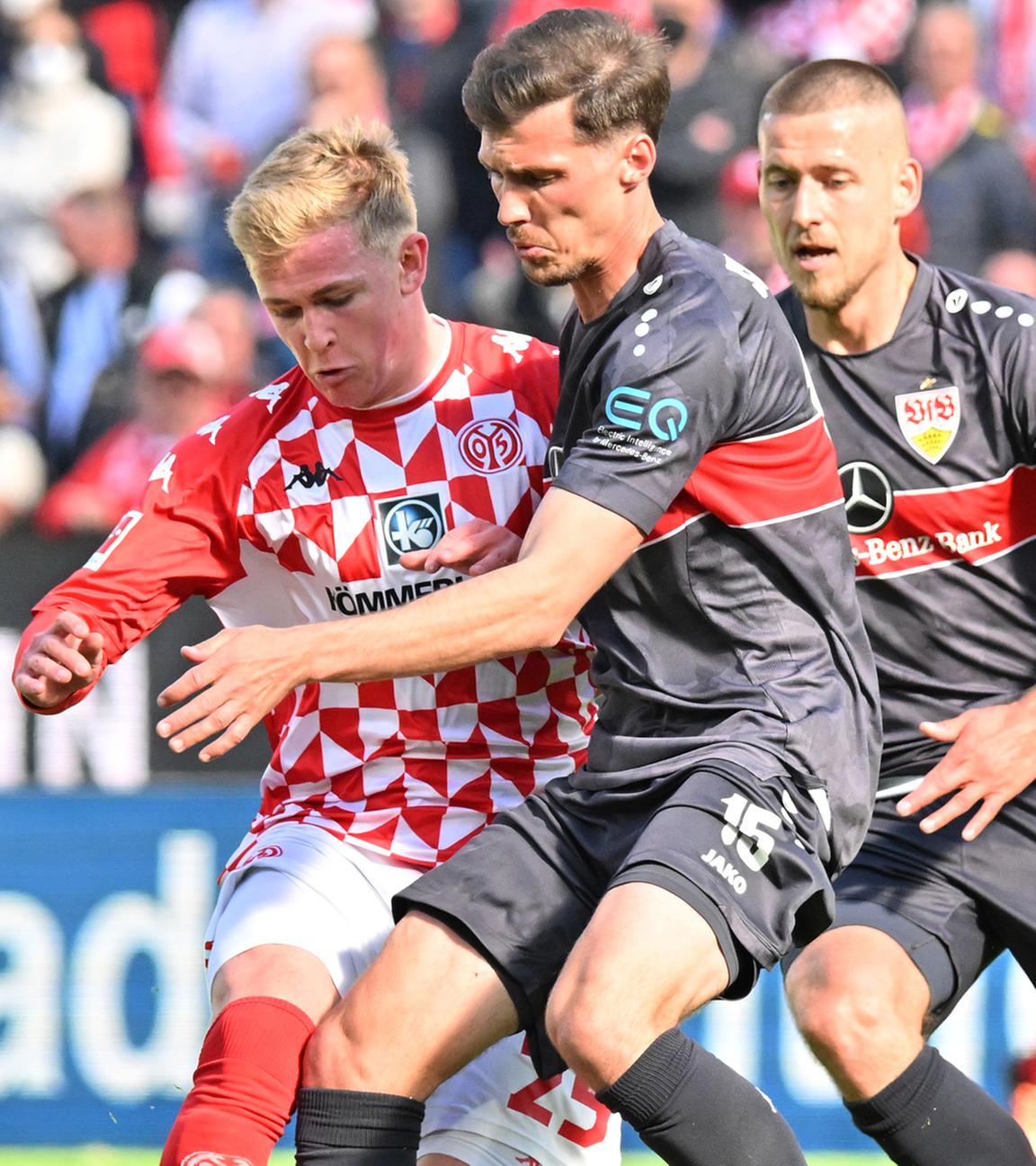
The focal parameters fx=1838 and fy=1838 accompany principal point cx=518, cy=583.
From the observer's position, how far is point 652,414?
310 centimetres

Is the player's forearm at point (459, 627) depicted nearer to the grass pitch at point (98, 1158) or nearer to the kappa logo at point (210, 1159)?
the kappa logo at point (210, 1159)

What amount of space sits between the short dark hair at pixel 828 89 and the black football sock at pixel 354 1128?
2.30 m

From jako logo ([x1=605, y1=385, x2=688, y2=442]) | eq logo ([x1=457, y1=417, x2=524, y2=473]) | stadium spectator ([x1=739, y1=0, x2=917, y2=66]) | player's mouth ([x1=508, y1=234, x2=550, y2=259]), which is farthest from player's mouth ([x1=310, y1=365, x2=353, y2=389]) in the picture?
stadium spectator ([x1=739, y1=0, x2=917, y2=66])

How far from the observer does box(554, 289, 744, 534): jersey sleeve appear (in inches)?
A: 122

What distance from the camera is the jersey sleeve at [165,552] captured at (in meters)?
3.74

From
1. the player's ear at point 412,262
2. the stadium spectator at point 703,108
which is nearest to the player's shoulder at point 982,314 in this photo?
the player's ear at point 412,262

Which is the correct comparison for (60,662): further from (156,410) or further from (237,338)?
(237,338)

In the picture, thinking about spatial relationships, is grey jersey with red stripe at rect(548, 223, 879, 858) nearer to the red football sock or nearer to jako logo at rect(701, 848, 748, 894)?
Answer: jako logo at rect(701, 848, 748, 894)

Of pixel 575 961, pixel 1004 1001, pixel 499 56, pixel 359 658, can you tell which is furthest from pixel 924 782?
pixel 1004 1001

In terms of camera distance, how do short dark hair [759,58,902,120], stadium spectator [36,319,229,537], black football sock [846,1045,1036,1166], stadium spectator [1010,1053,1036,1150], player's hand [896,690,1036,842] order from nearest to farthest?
player's hand [896,690,1036,842]
black football sock [846,1045,1036,1166]
short dark hair [759,58,902,120]
stadium spectator [1010,1053,1036,1150]
stadium spectator [36,319,229,537]

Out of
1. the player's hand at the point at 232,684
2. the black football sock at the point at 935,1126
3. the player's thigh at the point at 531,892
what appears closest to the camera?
the player's hand at the point at 232,684

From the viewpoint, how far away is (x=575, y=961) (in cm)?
298

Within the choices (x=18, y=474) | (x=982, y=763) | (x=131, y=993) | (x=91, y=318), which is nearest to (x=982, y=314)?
(x=982, y=763)

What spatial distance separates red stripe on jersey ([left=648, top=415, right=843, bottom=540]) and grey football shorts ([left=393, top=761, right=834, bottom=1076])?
1.44 feet
